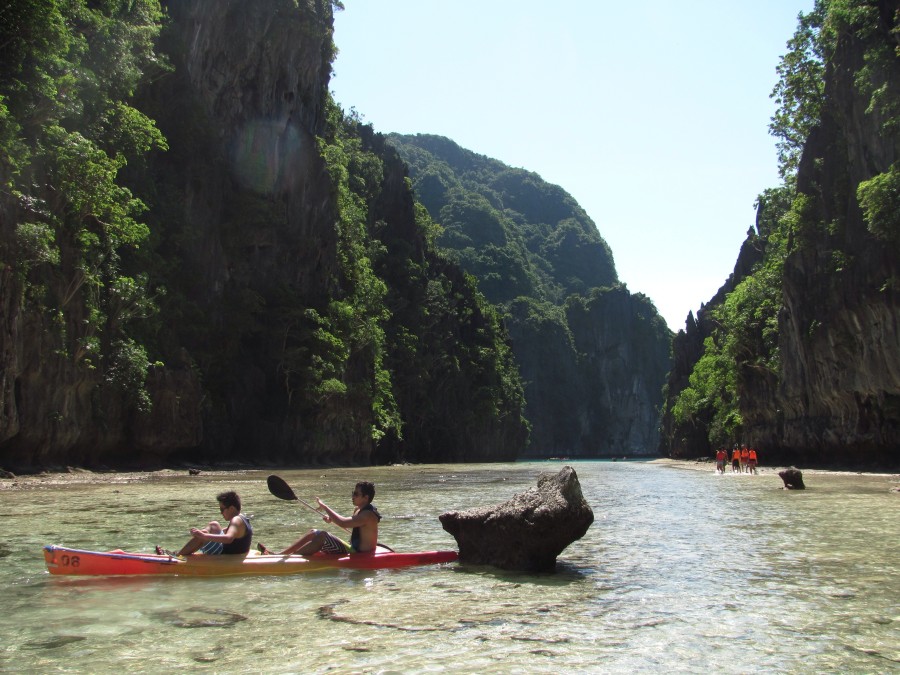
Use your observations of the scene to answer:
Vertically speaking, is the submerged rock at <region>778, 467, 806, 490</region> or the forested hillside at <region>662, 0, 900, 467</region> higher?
the forested hillside at <region>662, 0, 900, 467</region>

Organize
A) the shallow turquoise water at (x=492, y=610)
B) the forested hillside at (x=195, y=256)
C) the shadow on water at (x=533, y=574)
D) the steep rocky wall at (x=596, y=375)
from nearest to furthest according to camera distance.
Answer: the shallow turquoise water at (x=492, y=610) → the shadow on water at (x=533, y=574) → the forested hillside at (x=195, y=256) → the steep rocky wall at (x=596, y=375)

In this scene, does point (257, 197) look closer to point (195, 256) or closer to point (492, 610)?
point (195, 256)

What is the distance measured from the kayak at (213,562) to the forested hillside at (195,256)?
17.5m

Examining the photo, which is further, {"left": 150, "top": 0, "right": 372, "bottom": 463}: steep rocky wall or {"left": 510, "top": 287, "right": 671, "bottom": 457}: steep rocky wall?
{"left": 510, "top": 287, "right": 671, "bottom": 457}: steep rocky wall

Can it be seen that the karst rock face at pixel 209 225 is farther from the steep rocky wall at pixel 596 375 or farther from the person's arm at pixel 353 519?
the steep rocky wall at pixel 596 375

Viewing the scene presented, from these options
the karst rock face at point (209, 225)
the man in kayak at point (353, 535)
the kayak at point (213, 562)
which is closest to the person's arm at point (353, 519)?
the man in kayak at point (353, 535)

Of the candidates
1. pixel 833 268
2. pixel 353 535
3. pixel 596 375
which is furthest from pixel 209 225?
pixel 596 375

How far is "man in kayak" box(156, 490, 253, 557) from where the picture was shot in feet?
30.0

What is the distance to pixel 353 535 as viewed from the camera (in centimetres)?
1006

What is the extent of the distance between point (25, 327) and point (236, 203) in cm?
2514

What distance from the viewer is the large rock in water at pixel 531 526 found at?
931cm

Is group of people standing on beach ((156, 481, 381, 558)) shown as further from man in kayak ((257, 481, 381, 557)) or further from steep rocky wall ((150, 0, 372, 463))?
steep rocky wall ((150, 0, 372, 463))

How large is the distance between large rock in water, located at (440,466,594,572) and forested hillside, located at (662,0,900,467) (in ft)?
82.6

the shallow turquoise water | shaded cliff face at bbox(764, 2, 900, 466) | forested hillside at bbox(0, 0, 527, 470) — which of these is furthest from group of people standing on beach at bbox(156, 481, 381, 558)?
shaded cliff face at bbox(764, 2, 900, 466)
